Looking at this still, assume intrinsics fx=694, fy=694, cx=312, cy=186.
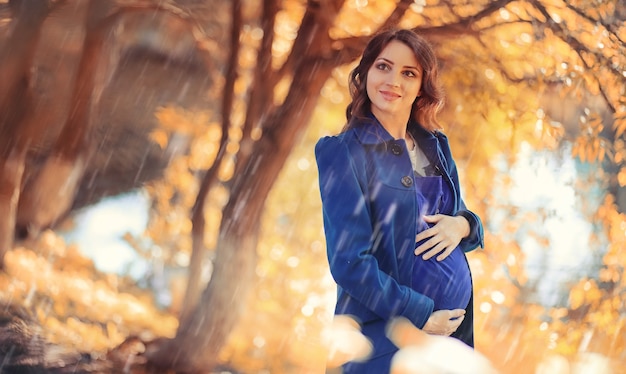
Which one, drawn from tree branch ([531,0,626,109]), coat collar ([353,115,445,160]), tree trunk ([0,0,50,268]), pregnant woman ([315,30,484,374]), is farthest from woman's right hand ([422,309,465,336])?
tree trunk ([0,0,50,268])

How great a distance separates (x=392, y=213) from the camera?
1.56m

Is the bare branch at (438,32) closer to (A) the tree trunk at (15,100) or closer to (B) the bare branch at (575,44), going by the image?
(B) the bare branch at (575,44)

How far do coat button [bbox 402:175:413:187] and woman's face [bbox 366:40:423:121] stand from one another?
17 centimetres

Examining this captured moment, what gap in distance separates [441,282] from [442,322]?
0.32ft

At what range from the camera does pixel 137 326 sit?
5852mm

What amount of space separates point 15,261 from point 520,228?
13.5ft

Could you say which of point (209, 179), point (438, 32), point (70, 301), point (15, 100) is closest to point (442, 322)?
point (438, 32)

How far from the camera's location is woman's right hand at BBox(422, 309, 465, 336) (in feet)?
5.07

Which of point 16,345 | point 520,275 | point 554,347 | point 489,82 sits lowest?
point 16,345

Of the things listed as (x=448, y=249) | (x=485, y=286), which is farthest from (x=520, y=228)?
(x=448, y=249)

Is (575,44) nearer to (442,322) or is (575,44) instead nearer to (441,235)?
(441,235)

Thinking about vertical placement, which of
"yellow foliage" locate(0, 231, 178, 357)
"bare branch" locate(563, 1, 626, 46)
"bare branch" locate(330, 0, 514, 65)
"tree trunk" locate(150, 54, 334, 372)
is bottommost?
"yellow foliage" locate(0, 231, 178, 357)

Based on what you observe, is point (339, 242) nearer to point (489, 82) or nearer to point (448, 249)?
point (448, 249)

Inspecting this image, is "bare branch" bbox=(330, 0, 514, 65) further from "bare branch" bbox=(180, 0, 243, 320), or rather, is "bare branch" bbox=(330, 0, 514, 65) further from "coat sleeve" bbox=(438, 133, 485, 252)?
"coat sleeve" bbox=(438, 133, 485, 252)
